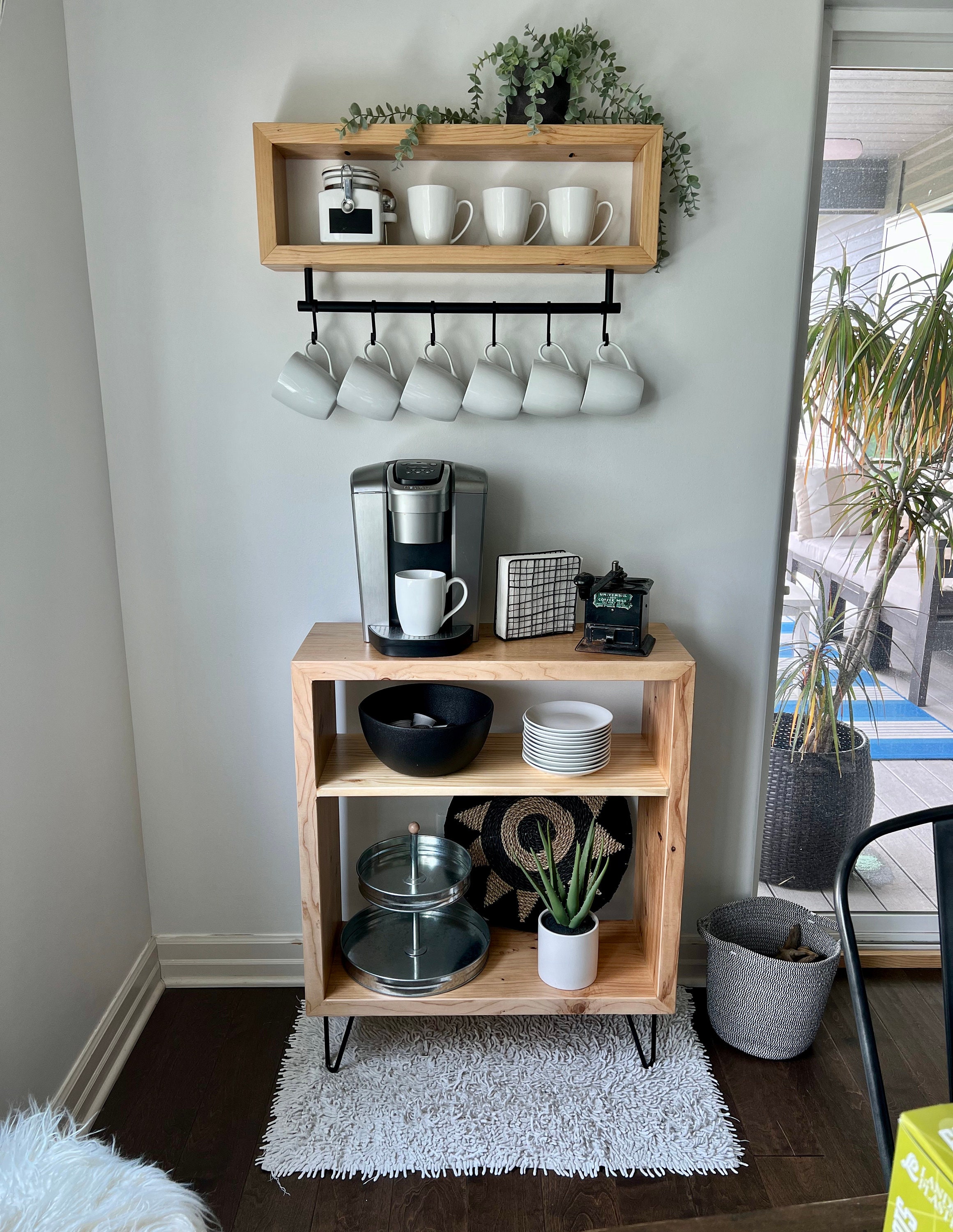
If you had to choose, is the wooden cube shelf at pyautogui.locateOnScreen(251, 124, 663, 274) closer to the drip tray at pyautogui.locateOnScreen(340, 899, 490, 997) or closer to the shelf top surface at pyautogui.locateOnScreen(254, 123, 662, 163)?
the shelf top surface at pyautogui.locateOnScreen(254, 123, 662, 163)

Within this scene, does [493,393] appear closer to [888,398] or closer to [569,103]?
[569,103]

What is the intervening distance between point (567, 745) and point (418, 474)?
0.61 m

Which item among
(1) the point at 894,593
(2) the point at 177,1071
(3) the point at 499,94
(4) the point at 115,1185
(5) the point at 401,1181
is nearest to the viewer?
(4) the point at 115,1185

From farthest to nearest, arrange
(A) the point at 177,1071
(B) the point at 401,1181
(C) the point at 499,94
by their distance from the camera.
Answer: (A) the point at 177,1071 → (C) the point at 499,94 → (B) the point at 401,1181

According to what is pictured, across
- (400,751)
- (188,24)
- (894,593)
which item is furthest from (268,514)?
(894,593)

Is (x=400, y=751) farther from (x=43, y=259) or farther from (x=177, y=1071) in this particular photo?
(x=43, y=259)

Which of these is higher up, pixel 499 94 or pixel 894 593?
pixel 499 94

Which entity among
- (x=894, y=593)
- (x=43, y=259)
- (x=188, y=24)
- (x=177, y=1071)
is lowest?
(x=177, y=1071)

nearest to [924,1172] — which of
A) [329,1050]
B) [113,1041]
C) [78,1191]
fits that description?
[78,1191]

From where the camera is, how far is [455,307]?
173 cm

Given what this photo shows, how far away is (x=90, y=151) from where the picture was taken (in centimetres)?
173

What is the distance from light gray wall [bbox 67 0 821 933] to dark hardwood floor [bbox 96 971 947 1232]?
29cm

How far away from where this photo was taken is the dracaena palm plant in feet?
6.16

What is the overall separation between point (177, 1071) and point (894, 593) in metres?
1.90
